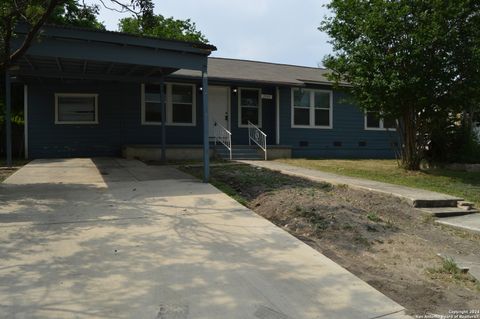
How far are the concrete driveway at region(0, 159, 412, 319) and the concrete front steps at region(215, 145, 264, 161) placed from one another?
7832mm

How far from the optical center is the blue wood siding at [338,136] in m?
18.2

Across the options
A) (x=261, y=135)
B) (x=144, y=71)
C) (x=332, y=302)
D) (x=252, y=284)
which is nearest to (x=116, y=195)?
(x=252, y=284)

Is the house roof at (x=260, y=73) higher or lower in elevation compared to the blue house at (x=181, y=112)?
higher

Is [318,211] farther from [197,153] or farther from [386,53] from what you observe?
[197,153]

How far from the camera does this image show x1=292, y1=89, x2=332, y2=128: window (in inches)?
726

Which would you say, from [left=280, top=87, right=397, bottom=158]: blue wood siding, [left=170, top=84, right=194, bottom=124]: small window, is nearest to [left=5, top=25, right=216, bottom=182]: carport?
[left=170, top=84, right=194, bottom=124]: small window

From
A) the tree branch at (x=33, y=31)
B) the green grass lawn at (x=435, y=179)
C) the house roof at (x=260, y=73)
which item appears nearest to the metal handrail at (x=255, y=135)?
the house roof at (x=260, y=73)

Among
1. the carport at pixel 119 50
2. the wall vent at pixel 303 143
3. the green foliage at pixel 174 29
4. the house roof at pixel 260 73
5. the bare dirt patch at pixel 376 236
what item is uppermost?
the green foliage at pixel 174 29

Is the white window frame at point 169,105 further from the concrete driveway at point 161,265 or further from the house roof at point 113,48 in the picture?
the concrete driveway at point 161,265

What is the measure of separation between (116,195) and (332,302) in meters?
4.98

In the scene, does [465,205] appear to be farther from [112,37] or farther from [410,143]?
[112,37]

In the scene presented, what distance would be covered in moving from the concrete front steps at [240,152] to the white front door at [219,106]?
3.88 ft

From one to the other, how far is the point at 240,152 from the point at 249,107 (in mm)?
2598

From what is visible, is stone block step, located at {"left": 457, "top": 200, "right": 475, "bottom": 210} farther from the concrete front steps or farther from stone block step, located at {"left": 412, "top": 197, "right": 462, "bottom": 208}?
the concrete front steps
